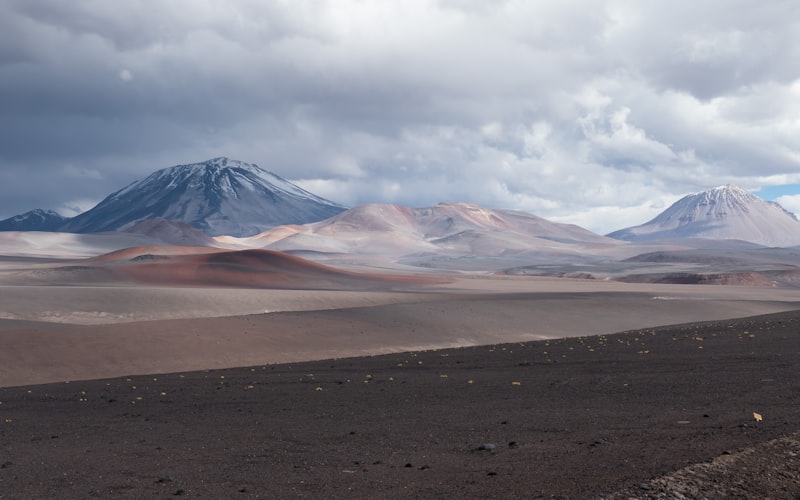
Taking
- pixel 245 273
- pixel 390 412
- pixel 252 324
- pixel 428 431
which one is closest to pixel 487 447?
pixel 428 431

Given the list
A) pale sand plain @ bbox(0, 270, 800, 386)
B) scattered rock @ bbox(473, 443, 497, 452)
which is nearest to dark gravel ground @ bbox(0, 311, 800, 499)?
scattered rock @ bbox(473, 443, 497, 452)

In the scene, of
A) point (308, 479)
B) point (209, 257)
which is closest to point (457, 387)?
point (308, 479)

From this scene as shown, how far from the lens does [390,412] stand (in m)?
13.3

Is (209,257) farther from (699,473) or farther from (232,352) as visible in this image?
(699,473)

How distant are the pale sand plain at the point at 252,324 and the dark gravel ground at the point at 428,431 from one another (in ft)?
16.8

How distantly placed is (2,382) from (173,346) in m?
5.93

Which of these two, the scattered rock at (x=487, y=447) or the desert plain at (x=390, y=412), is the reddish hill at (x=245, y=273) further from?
the scattered rock at (x=487, y=447)

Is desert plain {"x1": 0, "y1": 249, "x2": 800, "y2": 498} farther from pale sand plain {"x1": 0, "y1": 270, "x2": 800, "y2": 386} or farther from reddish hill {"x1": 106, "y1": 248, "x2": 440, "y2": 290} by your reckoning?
reddish hill {"x1": 106, "y1": 248, "x2": 440, "y2": 290}

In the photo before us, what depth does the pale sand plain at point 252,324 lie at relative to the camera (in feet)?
81.5

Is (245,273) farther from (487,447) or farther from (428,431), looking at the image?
(487,447)

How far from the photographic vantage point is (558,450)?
961 centimetres

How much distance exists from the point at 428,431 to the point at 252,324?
2079 cm

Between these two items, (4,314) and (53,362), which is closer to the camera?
(53,362)

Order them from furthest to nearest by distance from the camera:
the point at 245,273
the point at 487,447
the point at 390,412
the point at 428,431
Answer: the point at 245,273
the point at 390,412
the point at 428,431
the point at 487,447
